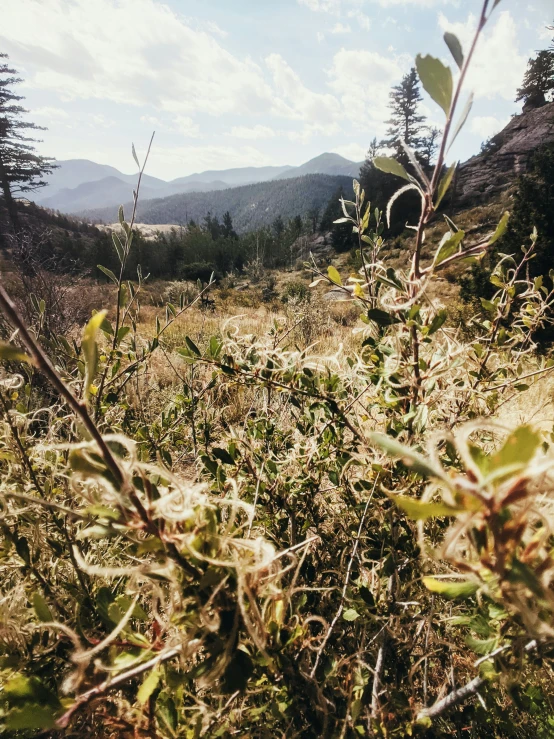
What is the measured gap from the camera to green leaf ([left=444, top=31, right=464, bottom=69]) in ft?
1.40

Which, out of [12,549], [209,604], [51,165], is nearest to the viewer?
[209,604]

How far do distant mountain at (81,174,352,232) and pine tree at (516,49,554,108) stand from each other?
7019cm

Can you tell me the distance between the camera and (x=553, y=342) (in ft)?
17.5

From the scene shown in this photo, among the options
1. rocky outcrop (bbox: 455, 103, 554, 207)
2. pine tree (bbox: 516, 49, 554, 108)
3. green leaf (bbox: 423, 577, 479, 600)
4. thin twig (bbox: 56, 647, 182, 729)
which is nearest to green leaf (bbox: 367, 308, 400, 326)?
green leaf (bbox: 423, 577, 479, 600)

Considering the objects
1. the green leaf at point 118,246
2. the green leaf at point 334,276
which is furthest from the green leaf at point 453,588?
the green leaf at point 118,246

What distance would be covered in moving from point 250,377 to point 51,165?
30.1 meters

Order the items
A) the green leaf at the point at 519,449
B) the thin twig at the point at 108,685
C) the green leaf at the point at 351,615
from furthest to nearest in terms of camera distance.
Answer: the green leaf at the point at 351,615, the thin twig at the point at 108,685, the green leaf at the point at 519,449

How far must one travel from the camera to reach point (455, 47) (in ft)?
1.41

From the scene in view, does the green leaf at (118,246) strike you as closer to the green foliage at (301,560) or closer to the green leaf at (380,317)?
the green foliage at (301,560)

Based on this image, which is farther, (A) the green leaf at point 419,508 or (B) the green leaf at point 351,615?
(B) the green leaf at point 351,615

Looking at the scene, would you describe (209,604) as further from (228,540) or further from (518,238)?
(518,238)

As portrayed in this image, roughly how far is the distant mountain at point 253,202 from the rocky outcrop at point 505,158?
71.0 meters

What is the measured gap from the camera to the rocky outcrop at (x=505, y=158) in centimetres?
2522

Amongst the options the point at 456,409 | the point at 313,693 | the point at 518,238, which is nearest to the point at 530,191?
the point at 518,238
